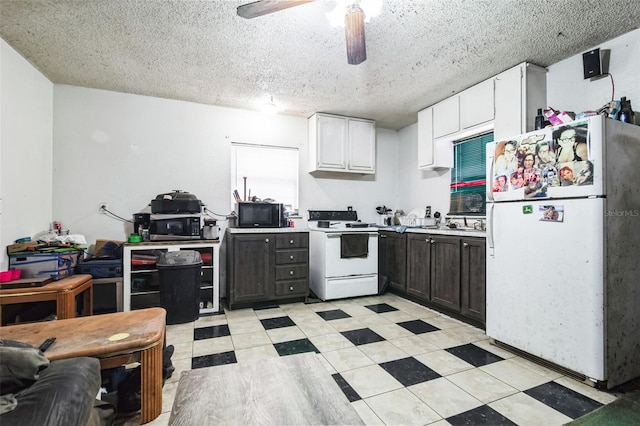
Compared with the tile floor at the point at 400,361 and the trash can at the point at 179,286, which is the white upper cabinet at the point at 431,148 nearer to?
the tile floor at the point at 400,361

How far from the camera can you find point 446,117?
3.69 metres

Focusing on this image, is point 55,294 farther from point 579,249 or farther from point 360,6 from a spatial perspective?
point 579,249

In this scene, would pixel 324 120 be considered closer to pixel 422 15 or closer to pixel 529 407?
pixel 422 15

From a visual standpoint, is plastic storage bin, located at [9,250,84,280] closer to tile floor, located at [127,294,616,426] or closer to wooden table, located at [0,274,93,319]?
wooden table, located at [0,274,93,319]

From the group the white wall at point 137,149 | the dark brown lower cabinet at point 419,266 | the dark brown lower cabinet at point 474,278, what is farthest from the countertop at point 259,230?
the dark brown lower cabinet at point 474,278

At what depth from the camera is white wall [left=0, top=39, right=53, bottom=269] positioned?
8.32 feet

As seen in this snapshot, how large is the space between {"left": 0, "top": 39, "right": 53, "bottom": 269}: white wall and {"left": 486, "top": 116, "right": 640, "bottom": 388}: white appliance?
14.0 ft

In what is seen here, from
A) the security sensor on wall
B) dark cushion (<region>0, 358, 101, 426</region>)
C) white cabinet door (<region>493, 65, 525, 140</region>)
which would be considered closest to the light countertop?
dark cushion (<region>0, 358, 101, 426</region>)

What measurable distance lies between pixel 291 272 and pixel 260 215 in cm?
83

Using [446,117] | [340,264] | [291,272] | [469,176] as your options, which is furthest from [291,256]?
[446,117]

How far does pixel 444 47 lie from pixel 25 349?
3.30 metres

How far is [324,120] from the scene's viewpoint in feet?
14.0

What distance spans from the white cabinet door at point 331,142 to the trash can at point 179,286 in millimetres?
2170

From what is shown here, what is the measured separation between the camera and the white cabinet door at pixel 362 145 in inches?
174
